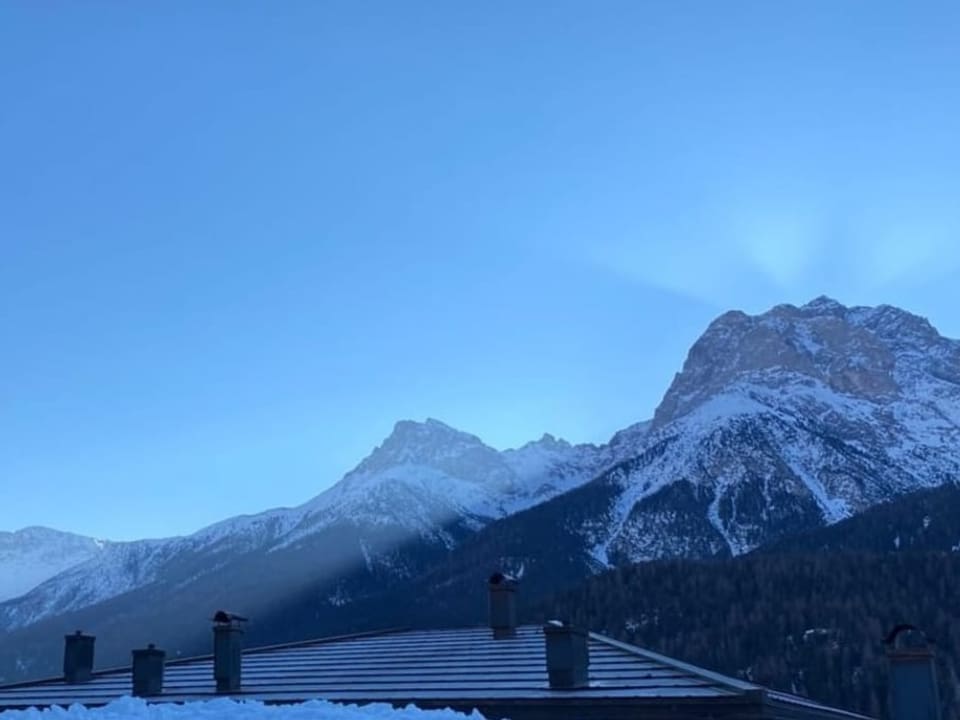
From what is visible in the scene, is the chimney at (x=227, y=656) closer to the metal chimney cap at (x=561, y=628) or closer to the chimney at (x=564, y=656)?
the chimney at (x=564, y=656)

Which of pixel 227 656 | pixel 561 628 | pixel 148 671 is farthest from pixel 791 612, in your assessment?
pixel 561 628

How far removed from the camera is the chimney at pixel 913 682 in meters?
22.5

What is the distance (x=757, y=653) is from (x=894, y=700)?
329 feet

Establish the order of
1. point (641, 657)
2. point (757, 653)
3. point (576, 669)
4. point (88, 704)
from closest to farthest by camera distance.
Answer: point (576, 669) → point (641, 657) → point (88, 704) → point (757, 653)

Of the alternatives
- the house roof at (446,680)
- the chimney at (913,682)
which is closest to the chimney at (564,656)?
the house roof at (446,680)

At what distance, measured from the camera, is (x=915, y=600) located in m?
125

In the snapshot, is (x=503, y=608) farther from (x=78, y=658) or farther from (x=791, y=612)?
(x=791, y=612)

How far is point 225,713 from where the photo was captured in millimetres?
13172

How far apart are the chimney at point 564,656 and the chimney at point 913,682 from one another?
265 inches

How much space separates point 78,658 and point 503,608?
31.7 ft

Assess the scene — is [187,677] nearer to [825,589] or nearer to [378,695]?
[378,695]

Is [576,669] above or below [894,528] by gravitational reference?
below

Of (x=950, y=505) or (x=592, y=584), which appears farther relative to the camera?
(x=950, y=505)

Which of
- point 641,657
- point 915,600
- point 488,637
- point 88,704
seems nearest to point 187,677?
point 88,704
